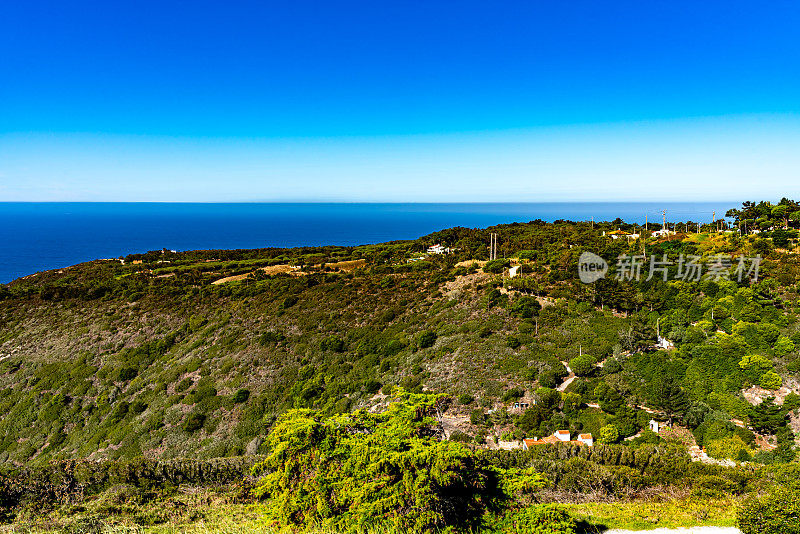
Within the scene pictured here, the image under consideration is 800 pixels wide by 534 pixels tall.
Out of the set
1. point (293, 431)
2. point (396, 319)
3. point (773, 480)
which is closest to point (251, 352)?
point (396, 319)

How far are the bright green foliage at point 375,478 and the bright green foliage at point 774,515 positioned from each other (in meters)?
5.96

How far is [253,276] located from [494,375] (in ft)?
134

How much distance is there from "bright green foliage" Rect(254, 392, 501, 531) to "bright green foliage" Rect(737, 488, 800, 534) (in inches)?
235

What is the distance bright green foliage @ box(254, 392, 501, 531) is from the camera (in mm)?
8312

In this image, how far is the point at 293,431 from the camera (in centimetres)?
923

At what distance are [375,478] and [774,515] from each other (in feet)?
30.1

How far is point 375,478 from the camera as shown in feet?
28.5

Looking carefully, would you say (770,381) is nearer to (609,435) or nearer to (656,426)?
(656,426)

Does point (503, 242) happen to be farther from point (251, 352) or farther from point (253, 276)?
point (251, 352)

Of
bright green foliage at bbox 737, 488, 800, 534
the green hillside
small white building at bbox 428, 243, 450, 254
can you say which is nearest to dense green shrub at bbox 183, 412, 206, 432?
the green hillside

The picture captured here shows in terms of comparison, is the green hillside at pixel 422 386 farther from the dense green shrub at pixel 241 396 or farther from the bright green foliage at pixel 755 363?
the bright green foliage at pixel 755 363

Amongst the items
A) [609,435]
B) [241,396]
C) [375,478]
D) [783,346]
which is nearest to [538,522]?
[375,478]

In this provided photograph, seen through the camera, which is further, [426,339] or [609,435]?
[426,339]

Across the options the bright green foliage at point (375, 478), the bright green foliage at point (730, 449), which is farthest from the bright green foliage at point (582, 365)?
the bright green foliage at point (375, 478)
